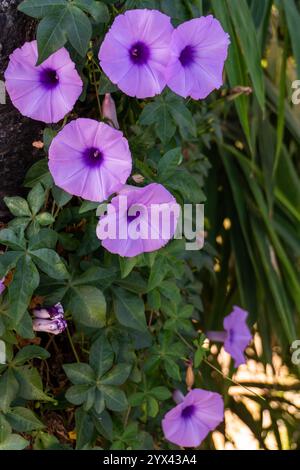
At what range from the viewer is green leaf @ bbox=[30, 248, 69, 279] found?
3.39 ft

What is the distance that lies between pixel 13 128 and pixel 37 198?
12cm

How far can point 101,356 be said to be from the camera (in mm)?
1161

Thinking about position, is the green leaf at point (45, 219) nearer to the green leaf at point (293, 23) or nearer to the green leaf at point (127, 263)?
the green leaf at point (127, 263)

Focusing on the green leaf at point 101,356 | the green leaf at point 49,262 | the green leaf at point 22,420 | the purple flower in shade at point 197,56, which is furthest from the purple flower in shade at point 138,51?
the green leaf at point 22,420

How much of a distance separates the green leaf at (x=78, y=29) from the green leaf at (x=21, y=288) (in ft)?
0.94

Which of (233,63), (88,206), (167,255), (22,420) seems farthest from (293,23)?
(22,420)

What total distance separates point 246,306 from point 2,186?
37.9 inches

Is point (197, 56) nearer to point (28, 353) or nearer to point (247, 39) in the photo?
point (247, 39)

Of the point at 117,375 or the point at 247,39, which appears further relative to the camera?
the point at 247,39

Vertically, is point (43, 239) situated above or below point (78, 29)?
below

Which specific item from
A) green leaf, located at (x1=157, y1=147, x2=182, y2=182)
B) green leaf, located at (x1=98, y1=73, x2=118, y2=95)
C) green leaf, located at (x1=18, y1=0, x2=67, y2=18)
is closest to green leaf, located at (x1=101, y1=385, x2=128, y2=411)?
green leaf, located at (x1=157, y1=147, x2=182, y2=182)

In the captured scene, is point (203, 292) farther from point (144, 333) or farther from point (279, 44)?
point (144, 333)

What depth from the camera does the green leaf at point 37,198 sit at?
1.08 metres

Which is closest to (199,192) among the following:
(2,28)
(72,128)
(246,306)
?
(72,128)
